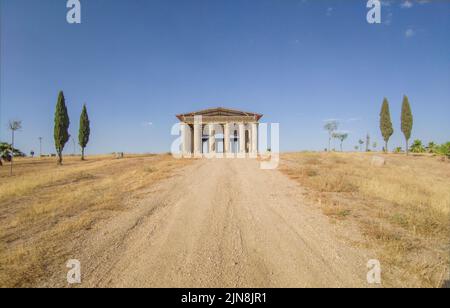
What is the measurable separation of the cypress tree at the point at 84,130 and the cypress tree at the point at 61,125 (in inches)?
269

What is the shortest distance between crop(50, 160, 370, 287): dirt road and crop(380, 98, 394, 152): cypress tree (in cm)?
5956

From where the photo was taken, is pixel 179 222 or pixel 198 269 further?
pixel 179 222

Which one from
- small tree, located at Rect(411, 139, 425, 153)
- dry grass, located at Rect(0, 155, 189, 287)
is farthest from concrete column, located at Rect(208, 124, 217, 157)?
small tree, located at Rect(411, 139, 425, 153)

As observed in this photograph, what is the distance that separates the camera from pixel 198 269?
497 centimetres

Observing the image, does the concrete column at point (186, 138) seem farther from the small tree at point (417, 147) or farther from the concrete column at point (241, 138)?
the small tree at point (417, 147)

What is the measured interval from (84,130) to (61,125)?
25.6ft

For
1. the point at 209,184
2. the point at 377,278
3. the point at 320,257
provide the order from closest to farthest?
the point at 377,278
the point at 320,257
the point at 209,184

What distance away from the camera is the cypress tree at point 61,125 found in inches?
1660

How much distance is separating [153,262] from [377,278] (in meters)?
4.60

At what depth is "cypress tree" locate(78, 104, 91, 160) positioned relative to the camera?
1967 inches

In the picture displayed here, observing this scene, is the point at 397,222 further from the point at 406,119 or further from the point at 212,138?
the point at 406,119
